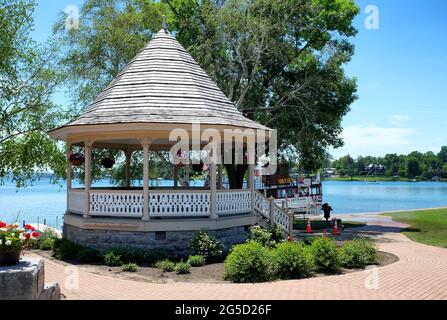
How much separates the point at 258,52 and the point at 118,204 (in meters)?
12.9

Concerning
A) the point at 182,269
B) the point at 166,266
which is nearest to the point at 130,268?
the point at 166,266

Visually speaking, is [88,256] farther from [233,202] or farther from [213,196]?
[233,202]

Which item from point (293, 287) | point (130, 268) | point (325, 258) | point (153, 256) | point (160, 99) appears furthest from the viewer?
point (160, 99)

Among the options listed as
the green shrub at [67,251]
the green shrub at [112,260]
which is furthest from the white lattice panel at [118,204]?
the green shrub at [112,260]

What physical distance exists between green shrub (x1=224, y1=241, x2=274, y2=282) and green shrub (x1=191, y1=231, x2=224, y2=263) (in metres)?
2.54

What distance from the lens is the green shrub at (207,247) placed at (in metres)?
14.1

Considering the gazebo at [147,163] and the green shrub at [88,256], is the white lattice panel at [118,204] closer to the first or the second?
the gazebo at [147,163]

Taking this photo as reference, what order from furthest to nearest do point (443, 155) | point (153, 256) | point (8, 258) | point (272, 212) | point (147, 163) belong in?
point (443, 155)
point (272, 212)
point (147, 163)
point (153, 256)
point (8, 258)

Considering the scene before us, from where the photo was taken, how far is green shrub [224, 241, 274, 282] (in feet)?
36.4

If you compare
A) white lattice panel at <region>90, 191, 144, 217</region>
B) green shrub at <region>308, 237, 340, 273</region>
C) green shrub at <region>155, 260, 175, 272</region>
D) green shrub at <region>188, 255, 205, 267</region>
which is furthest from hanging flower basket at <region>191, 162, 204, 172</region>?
green shrub at <region>308, 237, 340, 273</region>

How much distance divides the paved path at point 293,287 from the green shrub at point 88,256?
3.11ft

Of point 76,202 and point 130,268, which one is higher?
point 76,202

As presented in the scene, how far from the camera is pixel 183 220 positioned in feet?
48.1

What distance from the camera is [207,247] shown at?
1413 cm
